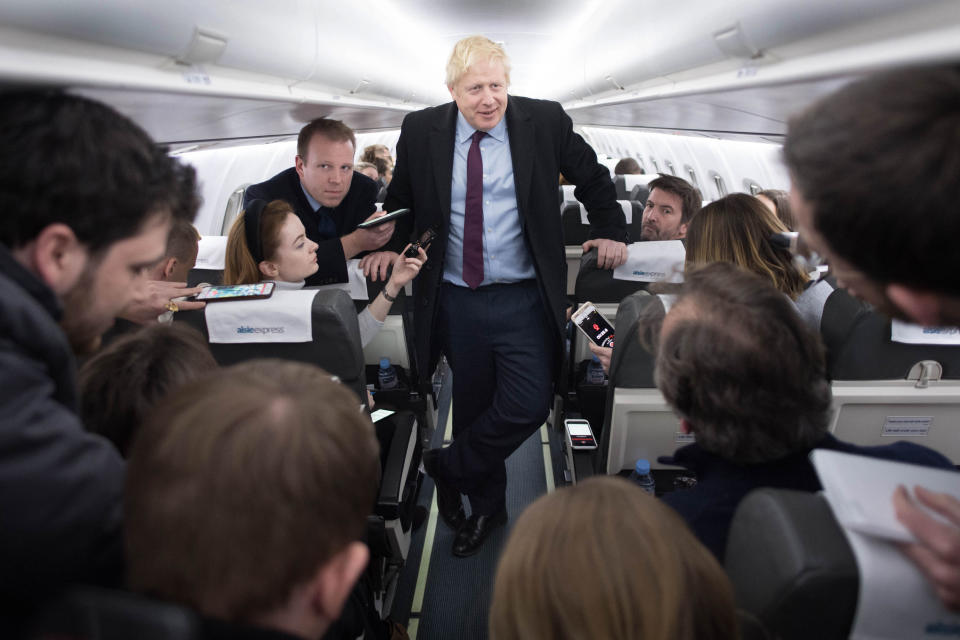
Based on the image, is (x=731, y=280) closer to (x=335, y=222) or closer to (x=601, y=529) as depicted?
(x=601, y=529)

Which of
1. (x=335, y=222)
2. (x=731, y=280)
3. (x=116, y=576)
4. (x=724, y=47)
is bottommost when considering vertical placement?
(x=116, y=576)

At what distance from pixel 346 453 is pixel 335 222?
2.62m

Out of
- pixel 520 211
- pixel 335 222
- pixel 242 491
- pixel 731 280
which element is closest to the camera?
pixel 242 491

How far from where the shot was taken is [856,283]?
807 mm

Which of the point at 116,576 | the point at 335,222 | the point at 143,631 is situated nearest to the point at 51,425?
the point at 116,576

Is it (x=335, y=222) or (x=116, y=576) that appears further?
(x=335, y=222)

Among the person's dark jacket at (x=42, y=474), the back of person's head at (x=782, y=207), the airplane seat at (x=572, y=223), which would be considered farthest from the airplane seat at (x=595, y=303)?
the person's dark jacket at (x=42, y=474)

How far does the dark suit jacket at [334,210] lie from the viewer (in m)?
2.68

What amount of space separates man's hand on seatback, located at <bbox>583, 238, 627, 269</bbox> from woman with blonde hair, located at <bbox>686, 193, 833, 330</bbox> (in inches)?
16.3

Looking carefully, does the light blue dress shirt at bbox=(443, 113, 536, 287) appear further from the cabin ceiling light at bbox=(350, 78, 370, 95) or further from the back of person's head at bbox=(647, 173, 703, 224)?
the back of person's head at bbox=(647, 173, 703, 224)

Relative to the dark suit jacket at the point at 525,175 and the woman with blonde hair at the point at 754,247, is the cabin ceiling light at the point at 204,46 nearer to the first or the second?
the dark suit jacket at the point at 525,175

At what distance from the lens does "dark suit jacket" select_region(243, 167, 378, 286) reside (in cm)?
268

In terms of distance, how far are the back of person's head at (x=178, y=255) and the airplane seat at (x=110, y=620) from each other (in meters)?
2.28

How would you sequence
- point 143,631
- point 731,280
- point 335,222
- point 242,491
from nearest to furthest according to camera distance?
point 143,631 → point 242,491 → point 731,280 → point 335,222
